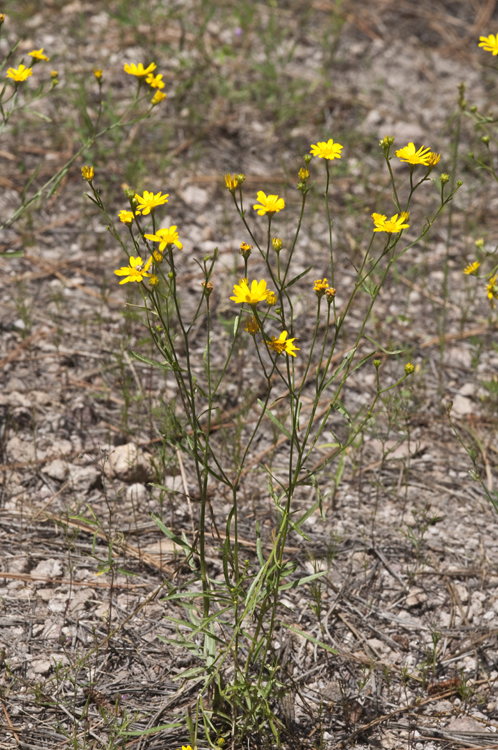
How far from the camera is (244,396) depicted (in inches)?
117

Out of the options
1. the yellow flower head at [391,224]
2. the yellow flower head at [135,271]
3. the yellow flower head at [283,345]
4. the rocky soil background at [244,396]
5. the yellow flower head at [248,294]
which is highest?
the yellow flower head at [391,224]

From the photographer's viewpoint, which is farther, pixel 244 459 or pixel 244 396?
pixel 244 396

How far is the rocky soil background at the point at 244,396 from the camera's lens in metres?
2.08

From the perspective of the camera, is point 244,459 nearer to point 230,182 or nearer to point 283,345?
point 283,345

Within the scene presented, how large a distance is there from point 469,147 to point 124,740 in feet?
12.2

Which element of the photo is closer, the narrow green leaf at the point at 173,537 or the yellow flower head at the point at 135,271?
the yellow flower head at the point at 135,271

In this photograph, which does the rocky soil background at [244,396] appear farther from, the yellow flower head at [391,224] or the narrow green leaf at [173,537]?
the yellow flower head at [391,224]

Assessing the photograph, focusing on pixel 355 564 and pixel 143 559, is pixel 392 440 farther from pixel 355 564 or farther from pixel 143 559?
pixel 143 559

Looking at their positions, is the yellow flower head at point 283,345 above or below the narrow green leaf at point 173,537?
above

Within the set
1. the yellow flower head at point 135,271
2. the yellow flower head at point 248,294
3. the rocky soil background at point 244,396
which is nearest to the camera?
the yellow flower head at point 248,294

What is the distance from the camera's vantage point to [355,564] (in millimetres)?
2434

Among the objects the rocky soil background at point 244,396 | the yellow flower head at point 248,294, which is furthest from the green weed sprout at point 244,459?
the rocky soil background at point 244,396

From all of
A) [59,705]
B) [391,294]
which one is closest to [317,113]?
[391,294]

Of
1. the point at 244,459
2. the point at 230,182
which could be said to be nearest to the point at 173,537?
the point at 244,459
